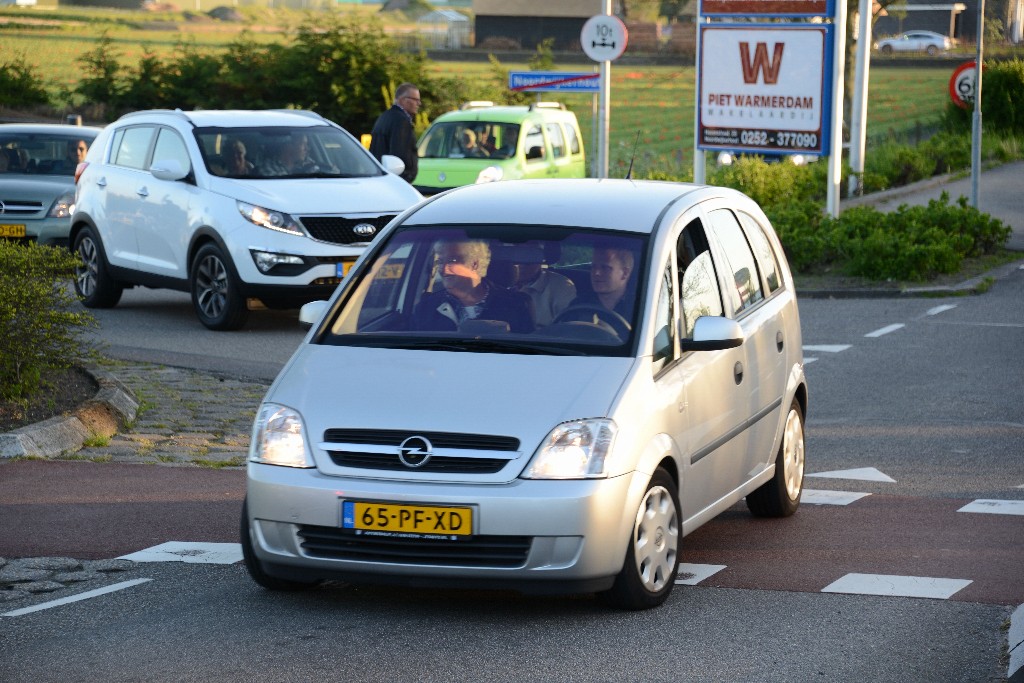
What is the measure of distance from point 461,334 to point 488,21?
69.5 meters

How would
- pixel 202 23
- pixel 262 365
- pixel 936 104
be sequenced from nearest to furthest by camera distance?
pixel 262 365, pixel 936 104, pixel 202 23

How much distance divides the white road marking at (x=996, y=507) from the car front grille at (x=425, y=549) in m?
3.31

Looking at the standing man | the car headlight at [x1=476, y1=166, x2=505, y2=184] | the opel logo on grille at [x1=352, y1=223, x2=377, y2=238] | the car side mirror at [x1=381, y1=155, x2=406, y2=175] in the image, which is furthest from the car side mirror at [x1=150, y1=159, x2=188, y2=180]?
the car headlight at [x1=476, y1=166, x2=505, y2=184]

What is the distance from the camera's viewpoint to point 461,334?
→ 22.4 ft

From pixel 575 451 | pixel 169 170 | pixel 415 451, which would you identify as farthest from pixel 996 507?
pixel 169 170

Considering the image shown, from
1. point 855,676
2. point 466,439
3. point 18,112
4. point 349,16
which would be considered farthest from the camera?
point 18,112

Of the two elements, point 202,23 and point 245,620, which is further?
point 202,23

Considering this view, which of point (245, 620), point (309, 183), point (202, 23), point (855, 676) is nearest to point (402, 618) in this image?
point (245, 620)

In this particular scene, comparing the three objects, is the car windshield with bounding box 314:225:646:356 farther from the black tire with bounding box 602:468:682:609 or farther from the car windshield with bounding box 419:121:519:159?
the car windshield with bounding box 419:121:519:159

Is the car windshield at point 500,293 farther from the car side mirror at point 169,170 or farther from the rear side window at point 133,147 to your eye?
→ the rear side window at point 133,147

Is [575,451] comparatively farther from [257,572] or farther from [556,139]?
[556,139]

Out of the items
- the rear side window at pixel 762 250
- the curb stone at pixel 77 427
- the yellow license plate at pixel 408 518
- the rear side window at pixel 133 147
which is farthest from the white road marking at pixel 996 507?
the rear side window at pixel 133 147

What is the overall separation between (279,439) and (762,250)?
3.04 metres

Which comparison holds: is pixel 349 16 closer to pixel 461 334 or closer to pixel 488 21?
pixel 461 334
